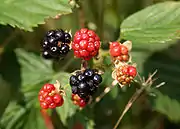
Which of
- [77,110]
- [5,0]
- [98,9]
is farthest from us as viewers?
[98,9]

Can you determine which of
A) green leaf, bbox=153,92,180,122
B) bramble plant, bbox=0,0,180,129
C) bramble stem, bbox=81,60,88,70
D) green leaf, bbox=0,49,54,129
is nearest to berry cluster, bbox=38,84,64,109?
bramble plant, bbox=0,0,180,129

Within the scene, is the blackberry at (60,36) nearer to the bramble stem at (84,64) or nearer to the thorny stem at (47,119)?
the bramble stem at (84,64)

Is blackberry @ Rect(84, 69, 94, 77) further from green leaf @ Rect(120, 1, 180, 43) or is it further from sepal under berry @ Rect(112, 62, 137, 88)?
green leaf @ Rect(120, 1, 180, 43)

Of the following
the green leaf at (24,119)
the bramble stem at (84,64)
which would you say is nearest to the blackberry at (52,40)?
the bramble stem at (84,64)

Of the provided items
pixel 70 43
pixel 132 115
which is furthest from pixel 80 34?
pixel 132 115

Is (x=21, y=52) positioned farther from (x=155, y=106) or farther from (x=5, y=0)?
(x=155, y=106)

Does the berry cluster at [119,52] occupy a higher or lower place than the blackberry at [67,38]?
lower
